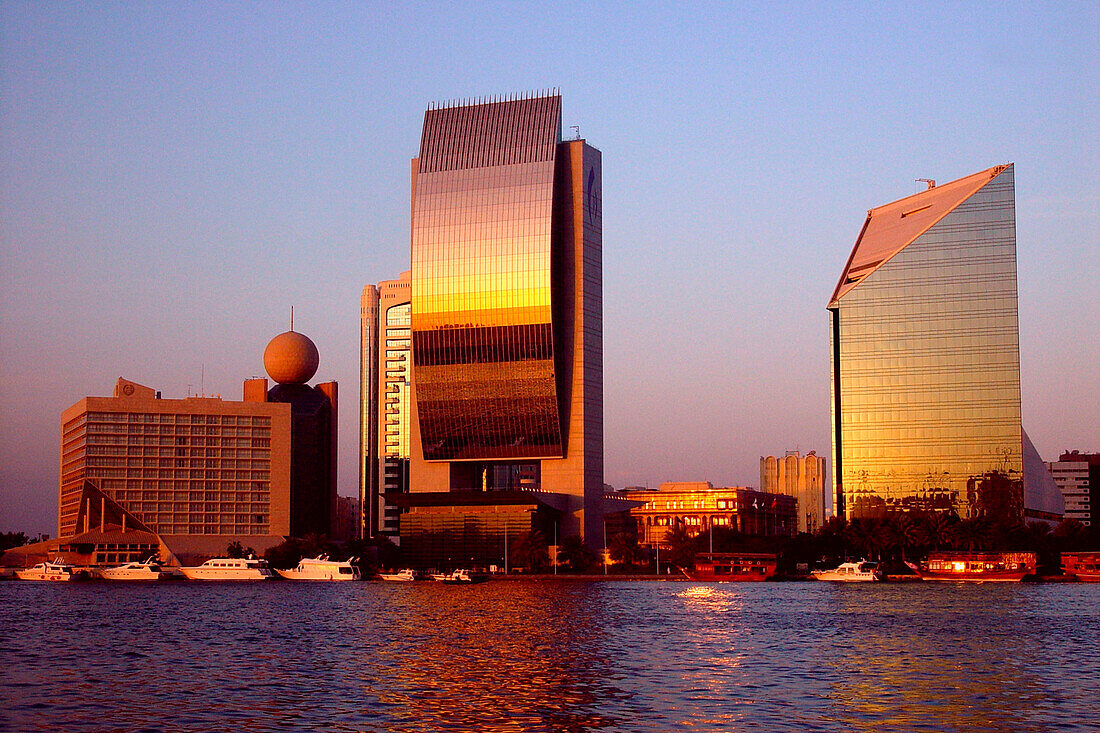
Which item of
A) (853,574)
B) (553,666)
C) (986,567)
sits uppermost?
(553,666)

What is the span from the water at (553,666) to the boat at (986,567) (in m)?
64.1

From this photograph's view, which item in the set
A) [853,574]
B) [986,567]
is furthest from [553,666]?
[986,567]

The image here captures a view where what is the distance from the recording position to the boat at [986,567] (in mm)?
193625

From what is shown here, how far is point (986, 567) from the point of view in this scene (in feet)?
639

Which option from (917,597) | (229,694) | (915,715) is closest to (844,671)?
(915,715)

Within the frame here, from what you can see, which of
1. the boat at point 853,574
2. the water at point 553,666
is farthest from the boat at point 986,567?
the water at point 553,666

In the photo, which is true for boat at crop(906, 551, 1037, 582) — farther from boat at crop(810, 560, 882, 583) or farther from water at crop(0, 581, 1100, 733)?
water at crop(0, 581, 1100, 733)

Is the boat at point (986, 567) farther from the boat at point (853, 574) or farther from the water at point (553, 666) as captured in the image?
the water at point (553, 666)

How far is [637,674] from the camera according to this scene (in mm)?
66188

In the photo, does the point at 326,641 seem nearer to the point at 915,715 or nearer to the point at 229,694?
the point at 229,694

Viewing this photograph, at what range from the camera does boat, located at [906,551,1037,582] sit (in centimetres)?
19362

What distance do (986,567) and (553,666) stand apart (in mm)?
139968

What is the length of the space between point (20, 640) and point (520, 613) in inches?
1638

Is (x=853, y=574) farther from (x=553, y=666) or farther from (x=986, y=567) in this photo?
(x=553, y=666)
